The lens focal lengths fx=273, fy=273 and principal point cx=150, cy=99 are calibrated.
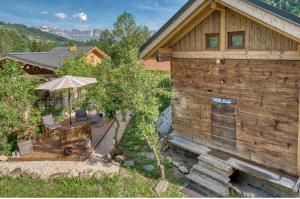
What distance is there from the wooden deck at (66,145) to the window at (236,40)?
658 cm

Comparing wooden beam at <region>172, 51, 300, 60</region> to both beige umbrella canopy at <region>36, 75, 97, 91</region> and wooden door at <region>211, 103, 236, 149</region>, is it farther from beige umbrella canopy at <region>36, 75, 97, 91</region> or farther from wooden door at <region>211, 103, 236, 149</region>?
beige umbrella canopy at <region>36, 75, 97, 91</region>

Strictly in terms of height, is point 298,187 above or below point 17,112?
below

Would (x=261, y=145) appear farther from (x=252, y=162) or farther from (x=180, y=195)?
(x=180, y=195)

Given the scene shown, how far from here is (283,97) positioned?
762cm

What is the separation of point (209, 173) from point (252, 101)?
2607 mm

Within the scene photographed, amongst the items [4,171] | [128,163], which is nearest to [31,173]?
[4,171]

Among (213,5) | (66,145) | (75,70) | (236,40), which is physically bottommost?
(66,145)

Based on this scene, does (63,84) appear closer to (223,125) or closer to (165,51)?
(165,51)

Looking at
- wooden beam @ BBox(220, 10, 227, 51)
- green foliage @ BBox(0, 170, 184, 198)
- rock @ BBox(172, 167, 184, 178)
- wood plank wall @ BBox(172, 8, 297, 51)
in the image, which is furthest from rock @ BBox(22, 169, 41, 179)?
wooden beam @ BBox(220, 10, 227, 51)

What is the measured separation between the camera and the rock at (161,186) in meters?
8.20

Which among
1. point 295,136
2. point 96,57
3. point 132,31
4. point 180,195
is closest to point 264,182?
point 295,136

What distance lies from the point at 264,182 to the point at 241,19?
4917 millimetres

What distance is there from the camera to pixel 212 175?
8.51 meters

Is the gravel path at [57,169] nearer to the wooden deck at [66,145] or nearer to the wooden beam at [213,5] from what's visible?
the wooden deck at [66,145]
